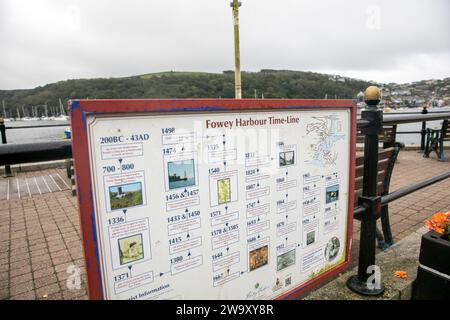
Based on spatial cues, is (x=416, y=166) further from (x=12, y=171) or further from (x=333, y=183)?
(x=12, y=171)

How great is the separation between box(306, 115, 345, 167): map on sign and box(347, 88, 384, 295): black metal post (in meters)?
0.21

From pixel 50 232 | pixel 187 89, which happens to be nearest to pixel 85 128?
pixel 50 232

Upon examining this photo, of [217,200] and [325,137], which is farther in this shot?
[325,137]

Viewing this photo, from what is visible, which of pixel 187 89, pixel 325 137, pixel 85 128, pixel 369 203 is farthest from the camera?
pixel 187 89

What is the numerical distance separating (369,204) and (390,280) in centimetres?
54

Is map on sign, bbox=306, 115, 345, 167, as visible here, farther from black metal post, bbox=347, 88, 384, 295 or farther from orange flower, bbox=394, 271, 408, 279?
orange flower, bbox=394, 271, 408, 279

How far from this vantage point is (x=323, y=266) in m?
1.57

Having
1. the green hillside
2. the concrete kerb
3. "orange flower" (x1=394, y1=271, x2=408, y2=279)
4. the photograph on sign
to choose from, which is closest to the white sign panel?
the photograph on sign

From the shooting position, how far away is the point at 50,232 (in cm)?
359

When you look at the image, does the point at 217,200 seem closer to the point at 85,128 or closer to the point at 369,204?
the point at 85,128

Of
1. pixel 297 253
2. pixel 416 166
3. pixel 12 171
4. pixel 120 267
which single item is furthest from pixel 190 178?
pixel 12 171

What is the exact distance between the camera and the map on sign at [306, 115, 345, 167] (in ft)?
4.63

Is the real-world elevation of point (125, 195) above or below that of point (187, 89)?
below

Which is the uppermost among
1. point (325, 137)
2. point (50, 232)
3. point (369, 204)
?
point (325, 137)
